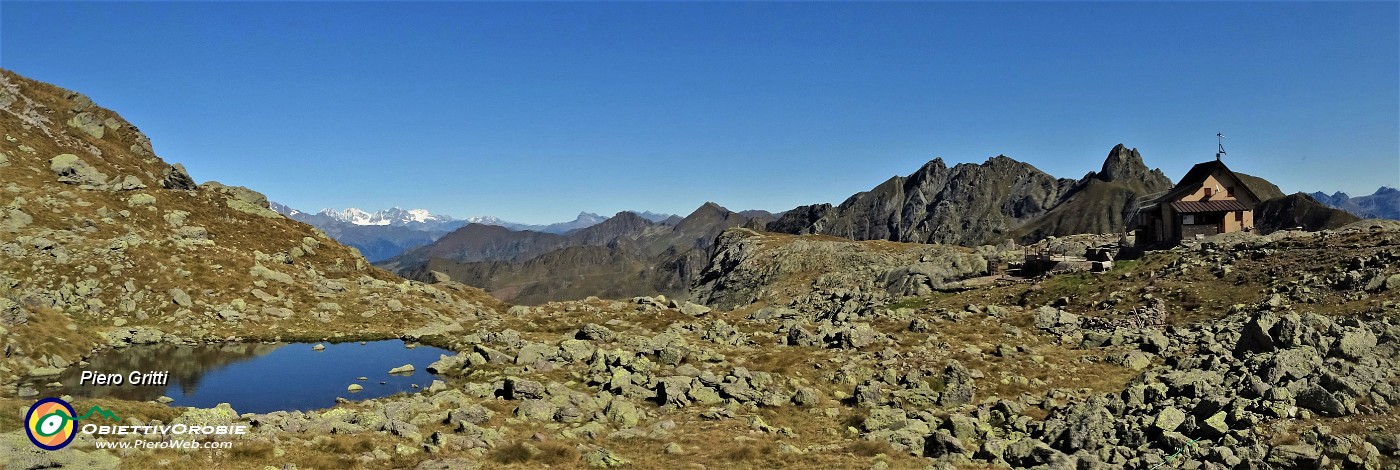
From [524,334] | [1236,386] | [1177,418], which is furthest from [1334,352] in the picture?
[524,334]

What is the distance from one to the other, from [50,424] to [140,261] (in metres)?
38.9

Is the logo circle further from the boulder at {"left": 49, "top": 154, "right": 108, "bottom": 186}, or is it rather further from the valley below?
the boulder at {"left": 49, "top": 154, "right": 108, "bottom": 186}

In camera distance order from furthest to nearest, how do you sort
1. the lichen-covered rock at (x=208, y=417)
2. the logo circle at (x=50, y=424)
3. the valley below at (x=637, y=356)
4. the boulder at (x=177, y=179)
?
the boulder at (x=177, y=179)
the lichen-covered rock at (x=208, y=417)
the valley below at (x=637, y=356)
the logo circle at (x=50, y=424)

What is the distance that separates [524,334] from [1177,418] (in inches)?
1621

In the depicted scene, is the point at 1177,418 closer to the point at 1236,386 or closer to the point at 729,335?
the point at 1236,386

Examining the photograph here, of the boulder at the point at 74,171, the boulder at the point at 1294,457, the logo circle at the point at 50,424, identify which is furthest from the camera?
the boulder at the point at 74,171

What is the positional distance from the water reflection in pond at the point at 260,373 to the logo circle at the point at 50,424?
914 centimetres

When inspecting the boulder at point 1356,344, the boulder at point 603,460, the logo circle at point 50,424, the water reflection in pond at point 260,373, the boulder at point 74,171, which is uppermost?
the boulder at point 74,171

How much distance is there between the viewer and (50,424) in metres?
20.6

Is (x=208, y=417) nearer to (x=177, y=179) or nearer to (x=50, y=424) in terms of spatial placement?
(x=50, y=424)

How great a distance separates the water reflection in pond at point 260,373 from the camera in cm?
3212

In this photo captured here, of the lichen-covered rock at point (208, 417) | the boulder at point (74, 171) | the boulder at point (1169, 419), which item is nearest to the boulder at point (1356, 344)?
the boulder at point (1169, 419)

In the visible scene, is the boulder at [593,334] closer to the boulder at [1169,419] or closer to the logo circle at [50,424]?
the logo circle at [50,424]

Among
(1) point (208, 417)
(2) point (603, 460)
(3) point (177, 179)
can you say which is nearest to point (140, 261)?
(3) point (177, 179)
